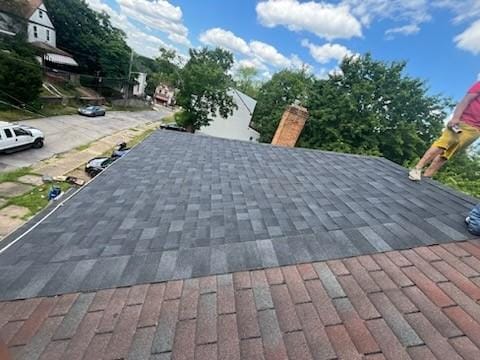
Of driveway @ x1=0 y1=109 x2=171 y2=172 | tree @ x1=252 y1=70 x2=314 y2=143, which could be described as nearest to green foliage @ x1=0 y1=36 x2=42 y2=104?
driveway @ x1=0 y1=109 x2=171 y2=172

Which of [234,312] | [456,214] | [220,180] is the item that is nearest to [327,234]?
[234,312]

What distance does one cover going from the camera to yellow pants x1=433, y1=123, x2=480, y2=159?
4.37m

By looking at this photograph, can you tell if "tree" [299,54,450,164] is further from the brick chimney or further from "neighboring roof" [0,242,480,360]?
"neighboring roof" [0,242,480,360]

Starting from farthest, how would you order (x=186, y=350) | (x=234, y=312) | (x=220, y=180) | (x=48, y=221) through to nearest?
(x=220, y=180) → (x=48, y=221) → (x=234, y=312) → (x=186, y=350)

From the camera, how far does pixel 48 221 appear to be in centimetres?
405

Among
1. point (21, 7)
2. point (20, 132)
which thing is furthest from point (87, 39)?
point (20, 132)

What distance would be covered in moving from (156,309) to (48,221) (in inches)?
118

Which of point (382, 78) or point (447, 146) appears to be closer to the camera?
point (447, 146)

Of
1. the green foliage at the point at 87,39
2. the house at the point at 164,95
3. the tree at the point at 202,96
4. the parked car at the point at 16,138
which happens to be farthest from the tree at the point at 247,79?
the parked car at the point at 16,138

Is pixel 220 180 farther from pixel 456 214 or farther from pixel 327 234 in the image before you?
pixel 456 214

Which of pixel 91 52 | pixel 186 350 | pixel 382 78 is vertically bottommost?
pixel 91 52

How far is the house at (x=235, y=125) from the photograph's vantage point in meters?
23.5

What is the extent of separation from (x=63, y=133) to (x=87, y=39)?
76.9 feet

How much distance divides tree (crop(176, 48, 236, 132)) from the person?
19.3 metres
